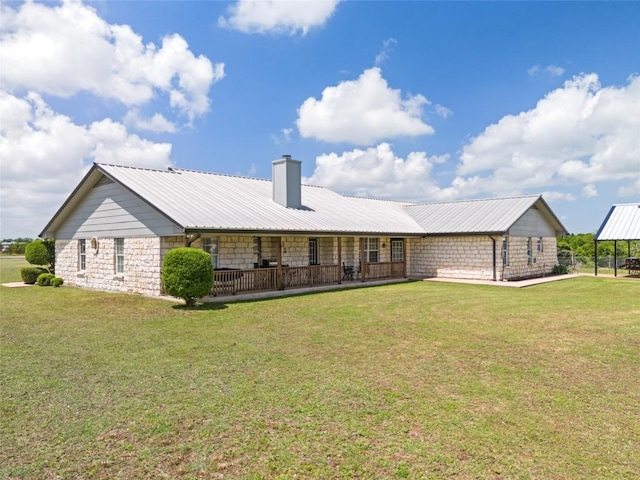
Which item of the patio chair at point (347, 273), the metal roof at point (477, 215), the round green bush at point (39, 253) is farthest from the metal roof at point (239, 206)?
the round green bush at point (39, 253)

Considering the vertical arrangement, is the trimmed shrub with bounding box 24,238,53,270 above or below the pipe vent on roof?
below

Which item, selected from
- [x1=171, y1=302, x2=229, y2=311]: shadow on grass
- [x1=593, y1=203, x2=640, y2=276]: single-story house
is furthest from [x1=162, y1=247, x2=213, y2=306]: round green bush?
[x1=593, y1=203, x2=640, y2=276]: single-story house

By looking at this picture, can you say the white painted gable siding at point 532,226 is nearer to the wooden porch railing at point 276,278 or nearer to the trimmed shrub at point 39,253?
the wooden porch railing at point 276,278

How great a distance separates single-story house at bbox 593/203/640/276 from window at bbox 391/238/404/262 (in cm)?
1025

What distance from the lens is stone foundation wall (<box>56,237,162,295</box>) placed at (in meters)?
14.6

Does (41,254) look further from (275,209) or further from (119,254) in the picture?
(275,209)

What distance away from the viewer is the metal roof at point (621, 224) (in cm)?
2258

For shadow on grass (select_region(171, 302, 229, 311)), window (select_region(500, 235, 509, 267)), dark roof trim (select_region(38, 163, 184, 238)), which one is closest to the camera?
shadow on grass (select_region(171, 302, 229, 311))

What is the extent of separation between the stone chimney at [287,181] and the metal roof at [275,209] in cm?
48

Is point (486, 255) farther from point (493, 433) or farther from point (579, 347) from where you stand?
point (493, 433)

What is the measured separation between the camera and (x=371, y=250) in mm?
21906

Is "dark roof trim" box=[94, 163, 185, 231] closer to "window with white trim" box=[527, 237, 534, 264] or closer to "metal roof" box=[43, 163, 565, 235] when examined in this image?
"metal roof" box=[43, 163, 565, 235]

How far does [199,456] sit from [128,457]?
0.63 m

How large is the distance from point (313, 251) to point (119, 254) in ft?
25.9
